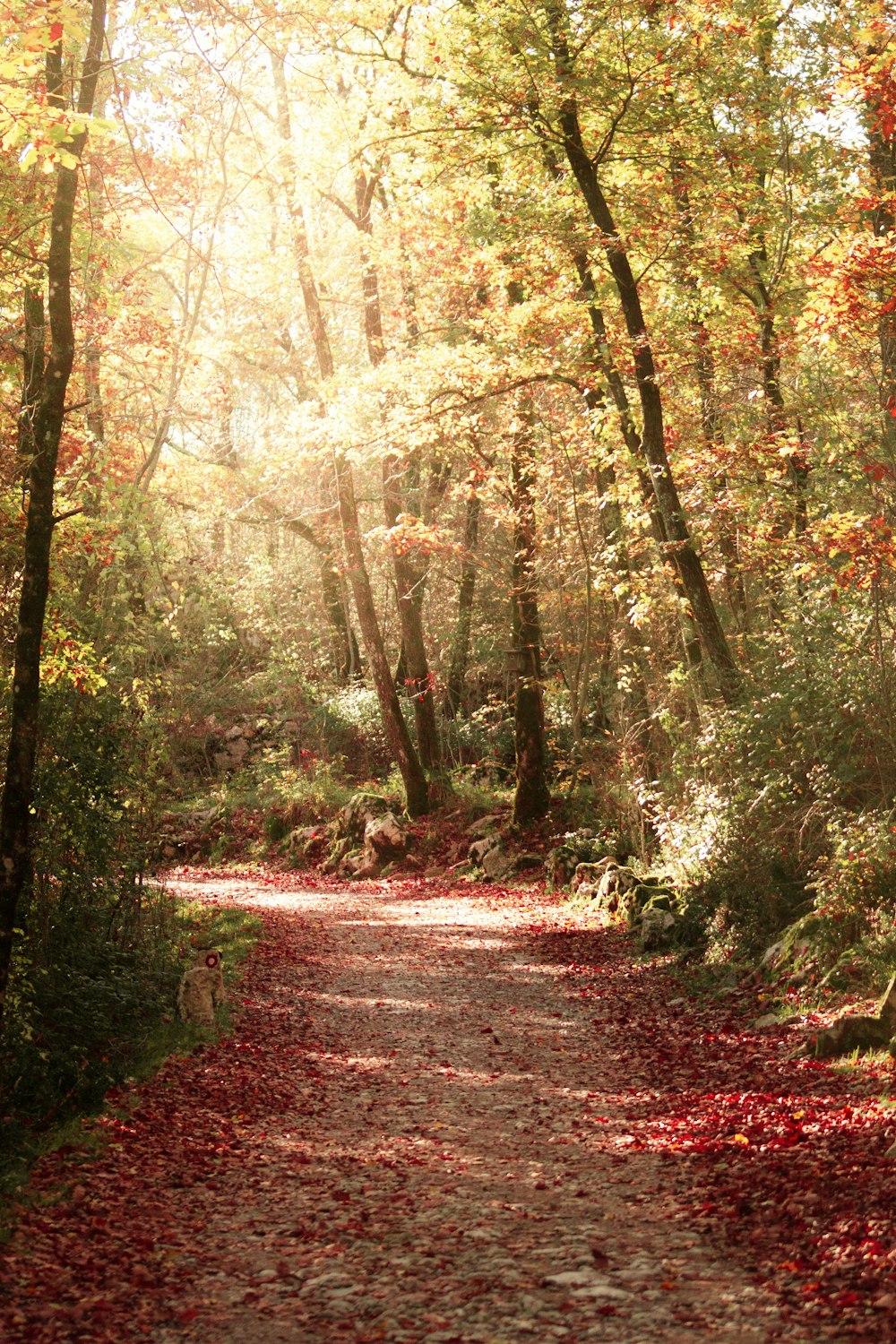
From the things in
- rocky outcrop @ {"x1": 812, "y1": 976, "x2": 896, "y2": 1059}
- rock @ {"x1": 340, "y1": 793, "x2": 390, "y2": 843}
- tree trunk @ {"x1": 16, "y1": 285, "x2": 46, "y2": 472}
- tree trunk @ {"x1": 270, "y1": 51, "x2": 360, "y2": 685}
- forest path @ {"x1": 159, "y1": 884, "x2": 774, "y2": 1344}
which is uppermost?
tree trunk @ {"x1": 270, "y1": 51, "x2": 360, "y2": 685}

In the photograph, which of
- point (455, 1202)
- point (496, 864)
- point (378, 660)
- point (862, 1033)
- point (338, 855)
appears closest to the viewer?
point (455, 1202)

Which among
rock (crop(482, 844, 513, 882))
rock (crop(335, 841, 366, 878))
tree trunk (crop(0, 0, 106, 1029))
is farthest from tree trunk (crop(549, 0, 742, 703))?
rock (crop(335, 841, 366, 878))

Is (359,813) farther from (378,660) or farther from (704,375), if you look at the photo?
(704,375)

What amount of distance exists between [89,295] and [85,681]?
16.9ft

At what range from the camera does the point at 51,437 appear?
6898mm

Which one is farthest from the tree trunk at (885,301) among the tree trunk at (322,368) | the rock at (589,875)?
the tree trunk at (322,368)

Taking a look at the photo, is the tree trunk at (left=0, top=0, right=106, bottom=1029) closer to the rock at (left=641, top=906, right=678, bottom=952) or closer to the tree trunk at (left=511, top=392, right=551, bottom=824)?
the rock at (left=641, top=906, right=678, bottom=952)

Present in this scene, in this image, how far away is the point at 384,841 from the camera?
2073cm

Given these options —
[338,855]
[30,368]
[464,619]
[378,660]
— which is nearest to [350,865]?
[338,855]

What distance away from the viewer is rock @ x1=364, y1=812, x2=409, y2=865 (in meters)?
20.6

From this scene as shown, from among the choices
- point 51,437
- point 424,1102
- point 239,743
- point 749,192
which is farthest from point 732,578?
point 239,743

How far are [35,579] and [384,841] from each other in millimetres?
14523

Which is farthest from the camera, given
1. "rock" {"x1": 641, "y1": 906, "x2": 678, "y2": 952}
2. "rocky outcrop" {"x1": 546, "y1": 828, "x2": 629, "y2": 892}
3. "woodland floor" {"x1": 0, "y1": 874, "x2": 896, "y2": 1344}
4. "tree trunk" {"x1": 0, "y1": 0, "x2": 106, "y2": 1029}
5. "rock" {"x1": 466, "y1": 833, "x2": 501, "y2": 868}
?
"rock" {"x1": 466, "y1": 833, "x2": 501, "y2": 868}

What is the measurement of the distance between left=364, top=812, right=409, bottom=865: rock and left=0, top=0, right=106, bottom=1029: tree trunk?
13902 millimetres
